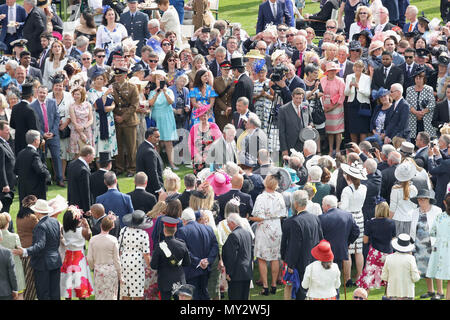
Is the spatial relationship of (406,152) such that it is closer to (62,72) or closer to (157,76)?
(157,76)

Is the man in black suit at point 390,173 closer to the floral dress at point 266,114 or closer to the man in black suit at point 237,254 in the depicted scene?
the man in black suit at point 237,254

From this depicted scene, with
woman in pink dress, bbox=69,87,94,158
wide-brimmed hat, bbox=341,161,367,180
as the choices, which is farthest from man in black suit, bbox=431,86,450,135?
woman in pink dress, bbox=69,87,94,158

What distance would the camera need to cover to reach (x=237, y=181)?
1309 centimetres

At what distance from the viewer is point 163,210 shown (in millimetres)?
12461

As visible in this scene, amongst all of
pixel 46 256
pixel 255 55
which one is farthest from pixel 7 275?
pixel 255 55

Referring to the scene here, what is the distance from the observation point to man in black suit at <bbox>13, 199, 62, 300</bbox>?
11.9 m

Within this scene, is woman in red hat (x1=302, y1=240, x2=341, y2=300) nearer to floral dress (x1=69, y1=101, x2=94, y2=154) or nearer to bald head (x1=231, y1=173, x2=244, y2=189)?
bald head (x1=231, y1=173, x2=244, y2=189)

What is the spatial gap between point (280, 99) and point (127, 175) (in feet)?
9.84

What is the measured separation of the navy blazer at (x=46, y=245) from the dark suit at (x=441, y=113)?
25.4 ft

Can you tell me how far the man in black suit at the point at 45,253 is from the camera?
11.9 m

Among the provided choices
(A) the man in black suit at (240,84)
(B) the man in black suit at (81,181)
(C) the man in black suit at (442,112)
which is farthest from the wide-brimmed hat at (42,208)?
(C) the man in black suit at (442,112)

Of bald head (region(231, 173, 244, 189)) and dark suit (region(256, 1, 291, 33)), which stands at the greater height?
dark suit (region(256, 1, 291, 33))

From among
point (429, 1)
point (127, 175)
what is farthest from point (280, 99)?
point (429, 1)

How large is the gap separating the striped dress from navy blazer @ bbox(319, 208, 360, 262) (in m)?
4.87
